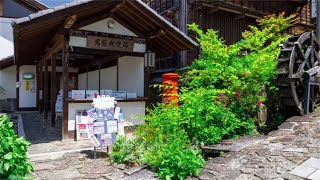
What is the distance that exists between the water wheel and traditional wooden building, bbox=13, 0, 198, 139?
3350mm

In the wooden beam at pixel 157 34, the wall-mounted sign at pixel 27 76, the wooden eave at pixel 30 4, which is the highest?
the wooden eave at pixel 30 4

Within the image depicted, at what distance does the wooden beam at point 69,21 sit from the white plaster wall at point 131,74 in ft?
9.18

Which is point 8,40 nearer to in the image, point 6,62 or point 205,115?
point 6,62

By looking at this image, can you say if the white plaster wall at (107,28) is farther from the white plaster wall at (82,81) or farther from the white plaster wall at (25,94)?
the white plaster wall at (25,94)

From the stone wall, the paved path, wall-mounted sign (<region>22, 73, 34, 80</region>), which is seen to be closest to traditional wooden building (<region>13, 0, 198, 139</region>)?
the paved path

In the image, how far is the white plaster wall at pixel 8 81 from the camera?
19.1m

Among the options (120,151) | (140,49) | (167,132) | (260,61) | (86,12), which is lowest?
(120,151)

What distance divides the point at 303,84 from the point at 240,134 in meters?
2.72

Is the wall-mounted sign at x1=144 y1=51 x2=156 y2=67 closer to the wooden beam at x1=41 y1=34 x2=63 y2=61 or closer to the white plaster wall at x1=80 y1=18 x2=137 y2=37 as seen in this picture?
the white plaster wall at x1=80 y1=18 x2=137 y2=37

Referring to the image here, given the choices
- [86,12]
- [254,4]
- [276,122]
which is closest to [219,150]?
[276,122]

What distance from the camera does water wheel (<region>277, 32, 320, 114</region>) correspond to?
8.24 meters

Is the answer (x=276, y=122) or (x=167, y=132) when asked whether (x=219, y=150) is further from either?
(x=276, y=122)

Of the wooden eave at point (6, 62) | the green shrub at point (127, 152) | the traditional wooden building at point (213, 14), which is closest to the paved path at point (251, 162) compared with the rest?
the green shrub at point (127, 152)

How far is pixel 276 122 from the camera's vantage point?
323 inches
